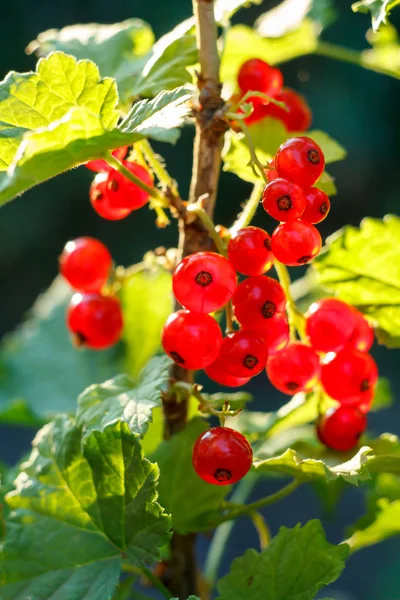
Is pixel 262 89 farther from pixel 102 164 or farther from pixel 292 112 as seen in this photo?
pixel 102 164

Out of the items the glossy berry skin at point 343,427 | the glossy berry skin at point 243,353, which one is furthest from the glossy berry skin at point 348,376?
the glossy berry skin at point 243,353

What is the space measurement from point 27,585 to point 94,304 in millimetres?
311

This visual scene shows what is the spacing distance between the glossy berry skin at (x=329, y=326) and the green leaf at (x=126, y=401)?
0.16 m

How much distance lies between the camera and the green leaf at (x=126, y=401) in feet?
1.90

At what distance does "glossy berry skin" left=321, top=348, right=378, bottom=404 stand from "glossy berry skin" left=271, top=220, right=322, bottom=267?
15 centimetres

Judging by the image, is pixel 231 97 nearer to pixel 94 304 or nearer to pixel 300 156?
pixel 300 156

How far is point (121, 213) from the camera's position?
69cm

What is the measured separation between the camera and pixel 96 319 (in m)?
0.82

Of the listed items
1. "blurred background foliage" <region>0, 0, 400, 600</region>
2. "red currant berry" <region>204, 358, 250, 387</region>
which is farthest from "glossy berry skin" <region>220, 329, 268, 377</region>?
"blurred background foliage" <region>0, 0, 400, 600</region>

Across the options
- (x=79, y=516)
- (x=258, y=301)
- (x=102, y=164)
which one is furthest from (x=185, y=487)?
(x=102, y=164)

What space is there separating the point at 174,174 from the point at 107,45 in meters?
3.26

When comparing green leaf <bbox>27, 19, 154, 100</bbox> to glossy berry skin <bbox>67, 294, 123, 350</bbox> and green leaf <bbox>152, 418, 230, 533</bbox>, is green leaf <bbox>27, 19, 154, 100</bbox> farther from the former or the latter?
green leaf <bbox>152, 418, 230, 533</bbox>

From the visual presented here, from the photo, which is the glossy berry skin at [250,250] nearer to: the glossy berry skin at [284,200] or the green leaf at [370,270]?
the glossy berry skin at [284,200]

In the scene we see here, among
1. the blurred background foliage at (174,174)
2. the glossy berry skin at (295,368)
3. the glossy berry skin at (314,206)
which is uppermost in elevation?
the glossy berry skin at (314,206)
